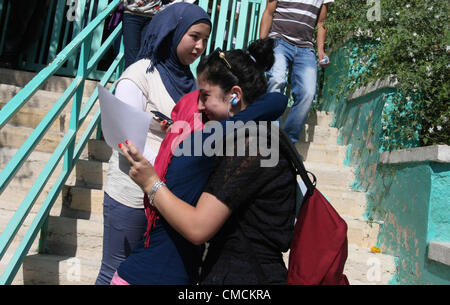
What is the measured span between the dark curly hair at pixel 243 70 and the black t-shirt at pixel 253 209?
267mm

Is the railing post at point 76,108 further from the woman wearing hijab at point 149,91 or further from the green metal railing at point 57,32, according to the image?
the green metal railing at point 57,32

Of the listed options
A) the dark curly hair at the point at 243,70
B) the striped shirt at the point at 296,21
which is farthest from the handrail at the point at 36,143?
the striped shirt at the point at 296,21

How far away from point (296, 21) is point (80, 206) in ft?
8.63

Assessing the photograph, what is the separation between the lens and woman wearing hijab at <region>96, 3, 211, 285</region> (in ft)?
6.52

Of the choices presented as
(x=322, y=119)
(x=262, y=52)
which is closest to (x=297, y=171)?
(x=262, y=52)

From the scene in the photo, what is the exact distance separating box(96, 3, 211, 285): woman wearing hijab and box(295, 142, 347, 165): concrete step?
7.90 feet

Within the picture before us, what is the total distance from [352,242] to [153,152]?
2248 millimetres

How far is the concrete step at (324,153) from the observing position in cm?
455

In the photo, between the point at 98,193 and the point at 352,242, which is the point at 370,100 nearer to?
the point at 352,242

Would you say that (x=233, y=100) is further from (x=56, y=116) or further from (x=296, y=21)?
(x=296, y=21)

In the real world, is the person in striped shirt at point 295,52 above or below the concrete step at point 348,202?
above

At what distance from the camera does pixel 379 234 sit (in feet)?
11.9
